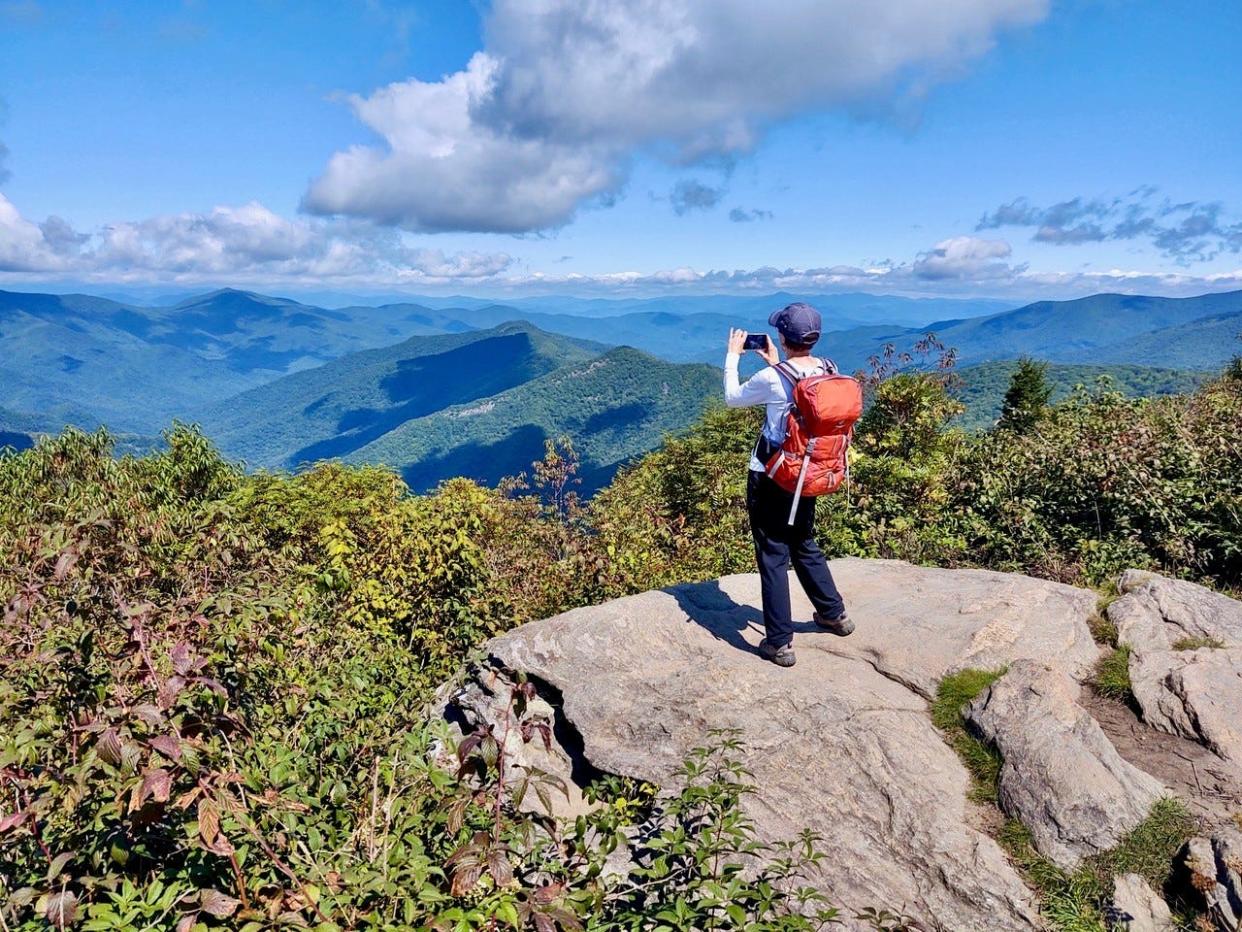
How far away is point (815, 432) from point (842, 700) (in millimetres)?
2232

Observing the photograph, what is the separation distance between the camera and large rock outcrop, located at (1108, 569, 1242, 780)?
496 centimetres

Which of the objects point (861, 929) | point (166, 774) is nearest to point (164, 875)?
point (166, 774)

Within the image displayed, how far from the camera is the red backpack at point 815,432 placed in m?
5.37

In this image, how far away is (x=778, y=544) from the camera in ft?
19.5

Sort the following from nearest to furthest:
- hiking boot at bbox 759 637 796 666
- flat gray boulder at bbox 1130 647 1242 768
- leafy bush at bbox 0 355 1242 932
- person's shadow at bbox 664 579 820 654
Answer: leafy bush at bbox 0 355 1242 932
flat gray boulder at bbox 1130 647 1242 768
hiking boot at bbox 759 637 796 666
person's shadow at bbox 664 579 820 654

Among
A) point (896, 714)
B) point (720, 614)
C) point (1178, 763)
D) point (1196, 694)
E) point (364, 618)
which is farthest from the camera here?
point (364, 618)

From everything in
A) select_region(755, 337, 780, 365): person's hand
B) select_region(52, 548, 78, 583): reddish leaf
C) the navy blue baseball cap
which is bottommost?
select_region(52, 548, 78, 583): reddish leaf

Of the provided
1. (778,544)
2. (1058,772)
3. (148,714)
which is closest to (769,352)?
(778,544)

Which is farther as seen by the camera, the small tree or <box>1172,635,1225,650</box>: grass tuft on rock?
the small tree

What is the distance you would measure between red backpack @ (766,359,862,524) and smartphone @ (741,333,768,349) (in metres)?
0.26

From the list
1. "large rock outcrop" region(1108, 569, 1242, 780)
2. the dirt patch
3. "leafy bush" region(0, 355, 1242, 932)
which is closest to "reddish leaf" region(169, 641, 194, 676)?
"leafy bush" region(0, 355, 1242, 932)

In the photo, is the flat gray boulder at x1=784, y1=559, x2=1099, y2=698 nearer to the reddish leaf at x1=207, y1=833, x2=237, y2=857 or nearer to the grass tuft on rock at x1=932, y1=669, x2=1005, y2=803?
the grass tuft on rock at x1=932, y1=669, x2=1005, y2=803

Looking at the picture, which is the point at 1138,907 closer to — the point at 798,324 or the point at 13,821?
the point at 798,324

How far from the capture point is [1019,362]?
3316 centimetres
